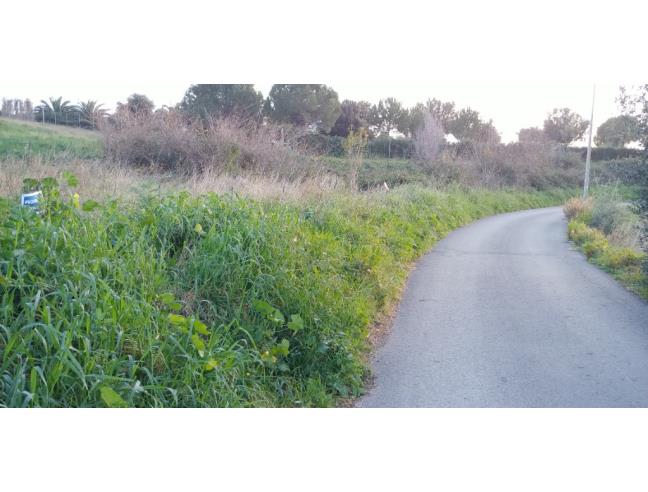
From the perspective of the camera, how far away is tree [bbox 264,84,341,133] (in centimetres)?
3122

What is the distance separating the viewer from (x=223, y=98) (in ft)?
91.8

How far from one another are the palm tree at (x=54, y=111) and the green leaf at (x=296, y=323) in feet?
80.7

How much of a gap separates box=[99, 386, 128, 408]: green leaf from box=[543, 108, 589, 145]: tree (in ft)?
183

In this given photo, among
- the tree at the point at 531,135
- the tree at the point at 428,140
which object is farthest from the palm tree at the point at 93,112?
the tree at the point at 531,135

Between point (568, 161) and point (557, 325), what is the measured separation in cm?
4089

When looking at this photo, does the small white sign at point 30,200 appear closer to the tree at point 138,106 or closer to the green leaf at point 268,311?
the green leaf at point 268,311

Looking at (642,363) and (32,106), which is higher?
(32,106)

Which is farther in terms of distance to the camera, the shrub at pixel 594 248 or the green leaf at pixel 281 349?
the shrub at pixel 594 248

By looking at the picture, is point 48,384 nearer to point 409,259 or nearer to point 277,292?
point 277,292

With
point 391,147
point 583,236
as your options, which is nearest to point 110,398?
point 583,236

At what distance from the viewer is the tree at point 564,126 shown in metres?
53.2

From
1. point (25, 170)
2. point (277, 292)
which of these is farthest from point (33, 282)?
point (25, 170)

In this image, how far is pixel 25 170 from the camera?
28.3 ft

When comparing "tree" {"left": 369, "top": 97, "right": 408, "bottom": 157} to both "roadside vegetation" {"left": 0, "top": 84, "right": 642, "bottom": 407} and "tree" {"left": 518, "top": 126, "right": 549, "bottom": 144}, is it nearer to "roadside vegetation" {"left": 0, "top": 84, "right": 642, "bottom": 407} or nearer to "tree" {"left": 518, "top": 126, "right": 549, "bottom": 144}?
"tree" {"left": 518, "top": 126, "right": 549, "bottom": 144}
